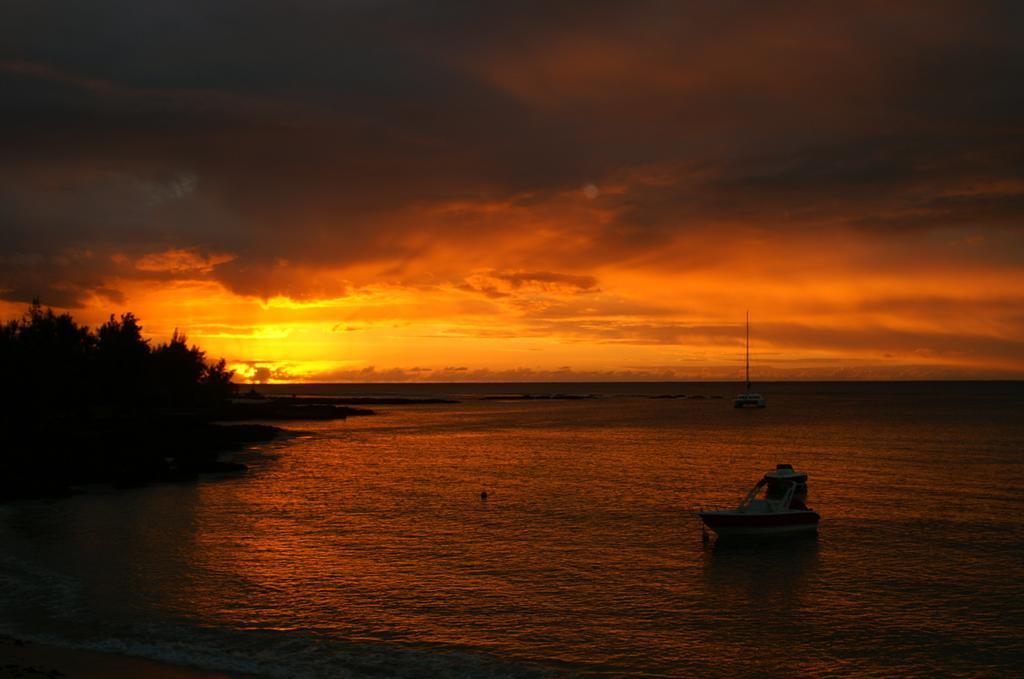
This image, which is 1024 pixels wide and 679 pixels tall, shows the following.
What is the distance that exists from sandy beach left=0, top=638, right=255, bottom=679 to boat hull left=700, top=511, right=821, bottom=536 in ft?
79.1

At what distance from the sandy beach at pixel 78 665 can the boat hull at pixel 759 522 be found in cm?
2411

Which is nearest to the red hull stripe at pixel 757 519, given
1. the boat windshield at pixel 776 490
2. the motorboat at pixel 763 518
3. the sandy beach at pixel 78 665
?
the motorboat at pixel 763 518

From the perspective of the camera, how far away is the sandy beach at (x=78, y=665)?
1948cm

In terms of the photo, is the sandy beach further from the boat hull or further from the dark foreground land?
the dark foreground land

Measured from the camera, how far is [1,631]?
2316cm

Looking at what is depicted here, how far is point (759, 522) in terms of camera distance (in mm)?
38625

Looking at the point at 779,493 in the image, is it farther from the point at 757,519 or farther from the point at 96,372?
the point at 96,372

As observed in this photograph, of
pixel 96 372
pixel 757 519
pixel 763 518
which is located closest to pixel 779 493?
pixel 763 518

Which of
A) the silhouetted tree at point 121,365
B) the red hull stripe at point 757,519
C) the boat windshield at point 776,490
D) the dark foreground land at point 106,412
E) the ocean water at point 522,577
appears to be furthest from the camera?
the silhouetted tree at point 121,365

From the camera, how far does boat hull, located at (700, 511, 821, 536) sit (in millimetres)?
37562

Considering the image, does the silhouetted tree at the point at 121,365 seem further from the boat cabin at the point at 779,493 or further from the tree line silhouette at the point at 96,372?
the boat cabin at the point at 779,493

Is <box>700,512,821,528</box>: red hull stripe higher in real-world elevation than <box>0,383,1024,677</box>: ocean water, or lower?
higher

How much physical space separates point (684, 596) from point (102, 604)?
2055 cm

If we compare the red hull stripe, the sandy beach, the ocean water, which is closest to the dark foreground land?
the ocean water
